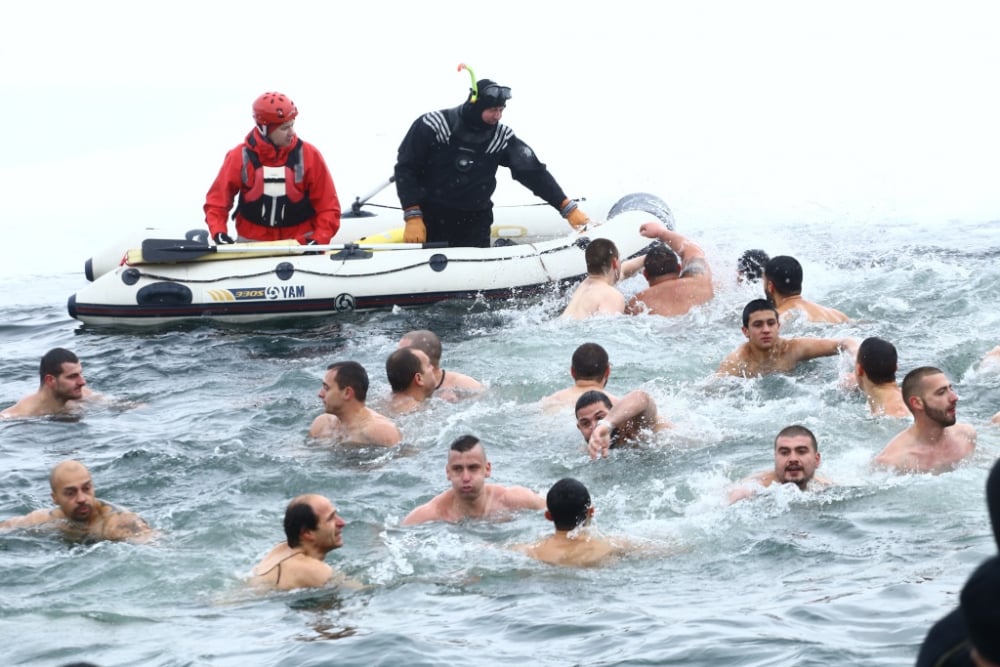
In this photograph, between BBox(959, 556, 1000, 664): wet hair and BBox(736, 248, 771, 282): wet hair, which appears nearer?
BBox(959, 556, 1000, 664): wet hair

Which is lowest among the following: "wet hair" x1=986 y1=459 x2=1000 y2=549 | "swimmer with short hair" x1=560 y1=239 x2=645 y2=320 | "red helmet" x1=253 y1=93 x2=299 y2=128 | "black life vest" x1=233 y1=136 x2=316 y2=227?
"wet hair" x1=986 y1=459 x2=1000 y2=549

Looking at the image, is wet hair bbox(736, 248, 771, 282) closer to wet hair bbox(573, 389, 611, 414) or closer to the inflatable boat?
the inflatable boat

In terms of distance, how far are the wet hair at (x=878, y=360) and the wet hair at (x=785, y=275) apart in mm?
2017

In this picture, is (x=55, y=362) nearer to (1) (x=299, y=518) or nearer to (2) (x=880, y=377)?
(1) (x=299, y=518)

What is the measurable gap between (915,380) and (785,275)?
3228 mm

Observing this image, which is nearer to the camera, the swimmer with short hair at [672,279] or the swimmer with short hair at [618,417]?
the swimmer with short hair at [618,417]

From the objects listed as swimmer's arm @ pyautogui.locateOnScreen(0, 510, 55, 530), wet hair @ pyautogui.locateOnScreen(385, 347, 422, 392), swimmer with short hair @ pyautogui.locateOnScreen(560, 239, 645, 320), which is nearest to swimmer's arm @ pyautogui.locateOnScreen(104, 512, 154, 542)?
swimmer's arm @ pyautogui.locateOnScreen(0, 510, 55, 530)

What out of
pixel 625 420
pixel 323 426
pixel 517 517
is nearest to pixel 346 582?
pixel 517 517

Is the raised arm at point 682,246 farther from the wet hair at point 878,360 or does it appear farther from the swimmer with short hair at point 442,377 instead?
the wet hair at point 878,360

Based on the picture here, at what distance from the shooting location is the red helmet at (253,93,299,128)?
1176 cm

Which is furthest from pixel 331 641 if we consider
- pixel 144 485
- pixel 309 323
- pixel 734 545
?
pixel 309 323

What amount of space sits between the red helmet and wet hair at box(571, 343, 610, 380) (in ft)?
13.6

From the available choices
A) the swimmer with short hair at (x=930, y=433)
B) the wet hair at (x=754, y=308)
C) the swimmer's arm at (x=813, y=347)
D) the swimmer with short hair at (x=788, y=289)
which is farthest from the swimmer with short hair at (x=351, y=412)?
the swimmer with short hair at (x=788, y=289)

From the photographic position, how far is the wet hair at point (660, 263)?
1152 centimetres
